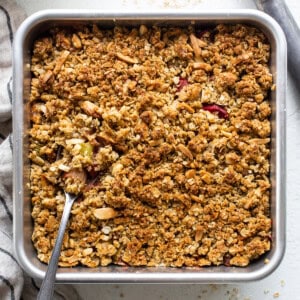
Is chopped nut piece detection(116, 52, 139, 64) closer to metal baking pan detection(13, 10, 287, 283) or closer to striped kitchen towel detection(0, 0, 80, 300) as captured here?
metal baking pan detection(13, 10, 287, 283)

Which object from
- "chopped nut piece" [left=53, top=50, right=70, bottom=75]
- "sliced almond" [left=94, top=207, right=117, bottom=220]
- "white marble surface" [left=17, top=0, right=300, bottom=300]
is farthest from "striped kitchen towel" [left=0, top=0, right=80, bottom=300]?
"sliced almond" [left=94, top=207, right=117, bottom=220]

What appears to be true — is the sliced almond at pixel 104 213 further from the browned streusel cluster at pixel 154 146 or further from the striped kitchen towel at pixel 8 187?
the striped kitchen towel at pixel 8 187

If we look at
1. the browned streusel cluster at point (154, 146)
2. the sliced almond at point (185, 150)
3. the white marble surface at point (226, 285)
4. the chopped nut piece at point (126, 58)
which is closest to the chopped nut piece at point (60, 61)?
the browned streusel cluster at point (154, 146)

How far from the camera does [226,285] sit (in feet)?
6.72

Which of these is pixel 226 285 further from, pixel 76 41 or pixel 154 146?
pixel 76 41

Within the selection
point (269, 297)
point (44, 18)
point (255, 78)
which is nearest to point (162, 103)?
point (255, 78)

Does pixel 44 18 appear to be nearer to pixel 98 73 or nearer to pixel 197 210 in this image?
pixel 98 73

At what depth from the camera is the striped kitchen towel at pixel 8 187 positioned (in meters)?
1.90

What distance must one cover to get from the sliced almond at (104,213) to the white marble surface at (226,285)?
34 centimetres

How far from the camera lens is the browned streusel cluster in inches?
70.6

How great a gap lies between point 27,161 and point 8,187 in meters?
0.20

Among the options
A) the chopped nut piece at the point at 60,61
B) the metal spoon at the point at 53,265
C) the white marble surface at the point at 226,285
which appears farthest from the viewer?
the white marble surface at the point at 226,285

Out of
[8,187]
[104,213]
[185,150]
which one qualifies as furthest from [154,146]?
[8,187]

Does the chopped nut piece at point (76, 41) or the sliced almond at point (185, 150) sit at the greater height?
the chopped nut piece at point (76, 41)
